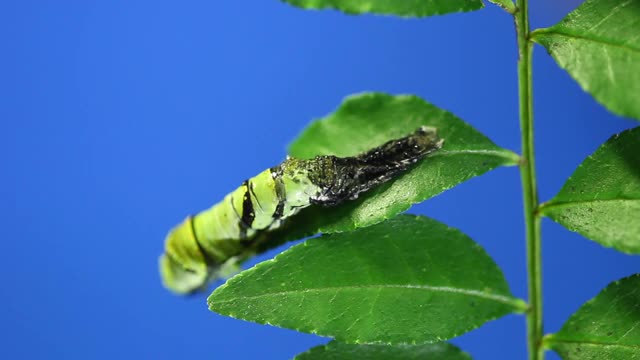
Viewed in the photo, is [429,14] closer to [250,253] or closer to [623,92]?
[623,92]

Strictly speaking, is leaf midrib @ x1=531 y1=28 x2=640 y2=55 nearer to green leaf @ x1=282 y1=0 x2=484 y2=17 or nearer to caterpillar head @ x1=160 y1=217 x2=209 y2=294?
green leaf @ x1=282 y1=0 x2=484 y2=17

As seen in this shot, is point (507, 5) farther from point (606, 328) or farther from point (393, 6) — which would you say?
point (606, 328)

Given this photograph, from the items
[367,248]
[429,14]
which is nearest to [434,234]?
[367,248]

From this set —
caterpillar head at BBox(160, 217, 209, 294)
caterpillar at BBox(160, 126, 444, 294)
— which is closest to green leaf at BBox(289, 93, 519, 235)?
caterpillar at BBox(160, 126, 444, 294)

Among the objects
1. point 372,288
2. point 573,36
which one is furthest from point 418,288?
point 573,36

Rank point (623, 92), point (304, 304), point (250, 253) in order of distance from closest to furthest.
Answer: point (623, 92) → point (304, 304) → point (250, 253)
